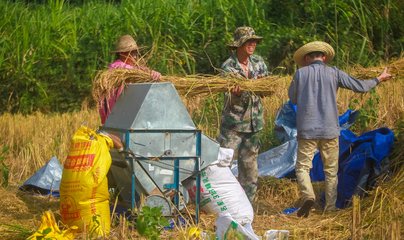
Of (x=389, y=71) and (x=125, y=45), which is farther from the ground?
(x=125, y=45)

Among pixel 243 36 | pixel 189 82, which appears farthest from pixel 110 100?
pixel 243 36

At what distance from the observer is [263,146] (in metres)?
Result: 11.3

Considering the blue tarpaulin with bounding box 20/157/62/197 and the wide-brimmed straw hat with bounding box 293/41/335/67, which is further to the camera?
the blue tarpaulin with bounding box 20/157/62/197

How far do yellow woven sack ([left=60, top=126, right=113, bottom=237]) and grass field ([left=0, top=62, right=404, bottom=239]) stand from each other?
242 millimetres

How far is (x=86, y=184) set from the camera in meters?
7.82

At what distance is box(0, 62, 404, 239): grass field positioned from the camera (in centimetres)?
761

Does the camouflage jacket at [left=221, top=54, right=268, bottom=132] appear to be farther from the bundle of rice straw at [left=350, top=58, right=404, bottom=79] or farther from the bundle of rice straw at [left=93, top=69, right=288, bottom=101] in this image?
the bundle of rice straw at [left=350, top=58, right=404, bottom=79]

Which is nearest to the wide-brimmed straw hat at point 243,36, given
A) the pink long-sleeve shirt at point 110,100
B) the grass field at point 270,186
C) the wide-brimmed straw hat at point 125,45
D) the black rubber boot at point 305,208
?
the wide-brimmed straw hat at point 125,45

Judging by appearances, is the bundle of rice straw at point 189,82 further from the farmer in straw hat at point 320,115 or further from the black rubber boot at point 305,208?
the black rubber boot at point 305,208

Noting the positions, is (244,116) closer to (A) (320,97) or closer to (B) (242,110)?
(B) (242,110)

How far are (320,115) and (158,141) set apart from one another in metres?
1.64

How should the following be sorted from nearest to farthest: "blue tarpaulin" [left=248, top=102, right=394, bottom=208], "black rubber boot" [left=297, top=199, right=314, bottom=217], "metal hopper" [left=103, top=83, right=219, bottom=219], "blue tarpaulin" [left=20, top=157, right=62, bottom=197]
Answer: "metal hopper" [left=103, top=83, right=219, bottom=219] < "black rubber boot" [left=297, top=199, right=314, bottom=217] < "blue tarpaulin" [left=248, top=102, right=394, bottom=208] < "blue tarpaulin" [left=20, top=157, right=62, bottom=197]

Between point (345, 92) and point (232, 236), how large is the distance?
18.6 ft

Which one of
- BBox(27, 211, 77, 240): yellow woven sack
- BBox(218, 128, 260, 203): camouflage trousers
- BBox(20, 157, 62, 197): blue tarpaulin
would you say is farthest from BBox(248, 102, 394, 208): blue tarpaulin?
BBox(27, 211, 77, 240): yellow woven sack
